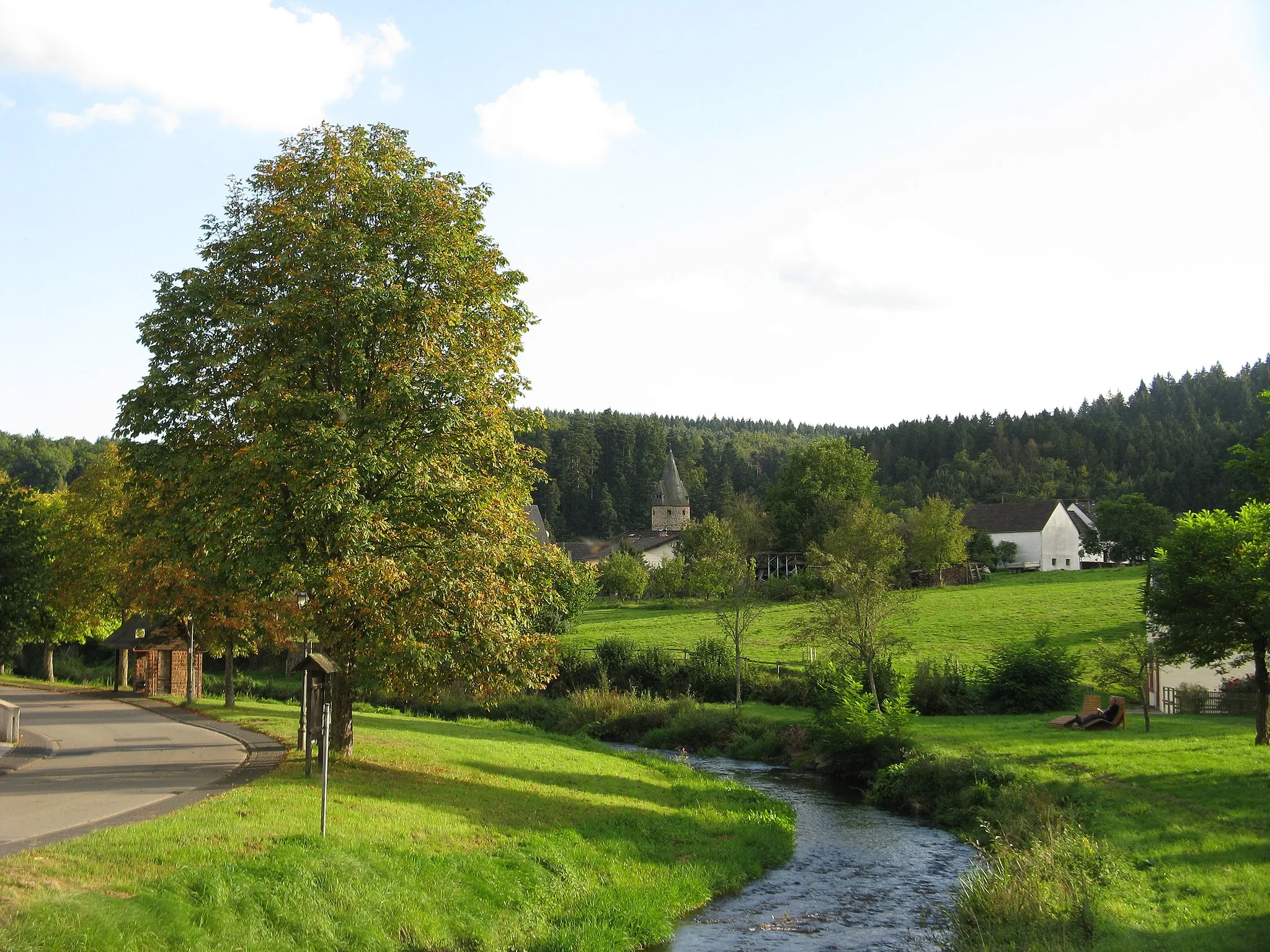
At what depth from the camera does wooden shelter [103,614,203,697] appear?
3631cm

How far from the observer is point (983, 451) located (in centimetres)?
15138

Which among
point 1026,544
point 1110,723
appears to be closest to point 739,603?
point 1110,723

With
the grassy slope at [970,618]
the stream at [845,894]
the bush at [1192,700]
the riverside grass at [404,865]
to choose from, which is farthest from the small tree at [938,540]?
the riverside grass at [404,865]

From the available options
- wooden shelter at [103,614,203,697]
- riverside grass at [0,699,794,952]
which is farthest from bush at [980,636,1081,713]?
wooden shelter at [103,614,203,697]

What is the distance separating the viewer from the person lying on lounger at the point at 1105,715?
32.4 metres

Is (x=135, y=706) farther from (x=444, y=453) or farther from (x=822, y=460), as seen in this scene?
(x=822, y=460)

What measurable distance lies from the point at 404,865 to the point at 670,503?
136m

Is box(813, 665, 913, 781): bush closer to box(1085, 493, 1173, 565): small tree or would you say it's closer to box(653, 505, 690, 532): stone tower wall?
box(1085, 493, 1173, 565): small tree

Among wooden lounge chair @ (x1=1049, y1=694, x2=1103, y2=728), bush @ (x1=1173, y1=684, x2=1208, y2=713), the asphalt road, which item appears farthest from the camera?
bush @ (x1=1173, y1=684, x2=1208, y2=713)

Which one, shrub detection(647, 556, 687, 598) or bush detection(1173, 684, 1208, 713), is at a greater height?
shrub detection(647, 556, 687, 598)

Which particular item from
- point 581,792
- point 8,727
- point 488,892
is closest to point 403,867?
point 488,892

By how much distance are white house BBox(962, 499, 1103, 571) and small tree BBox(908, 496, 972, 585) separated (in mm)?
14418

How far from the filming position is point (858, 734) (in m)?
32.5

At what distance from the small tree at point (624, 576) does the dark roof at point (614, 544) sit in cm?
1929
